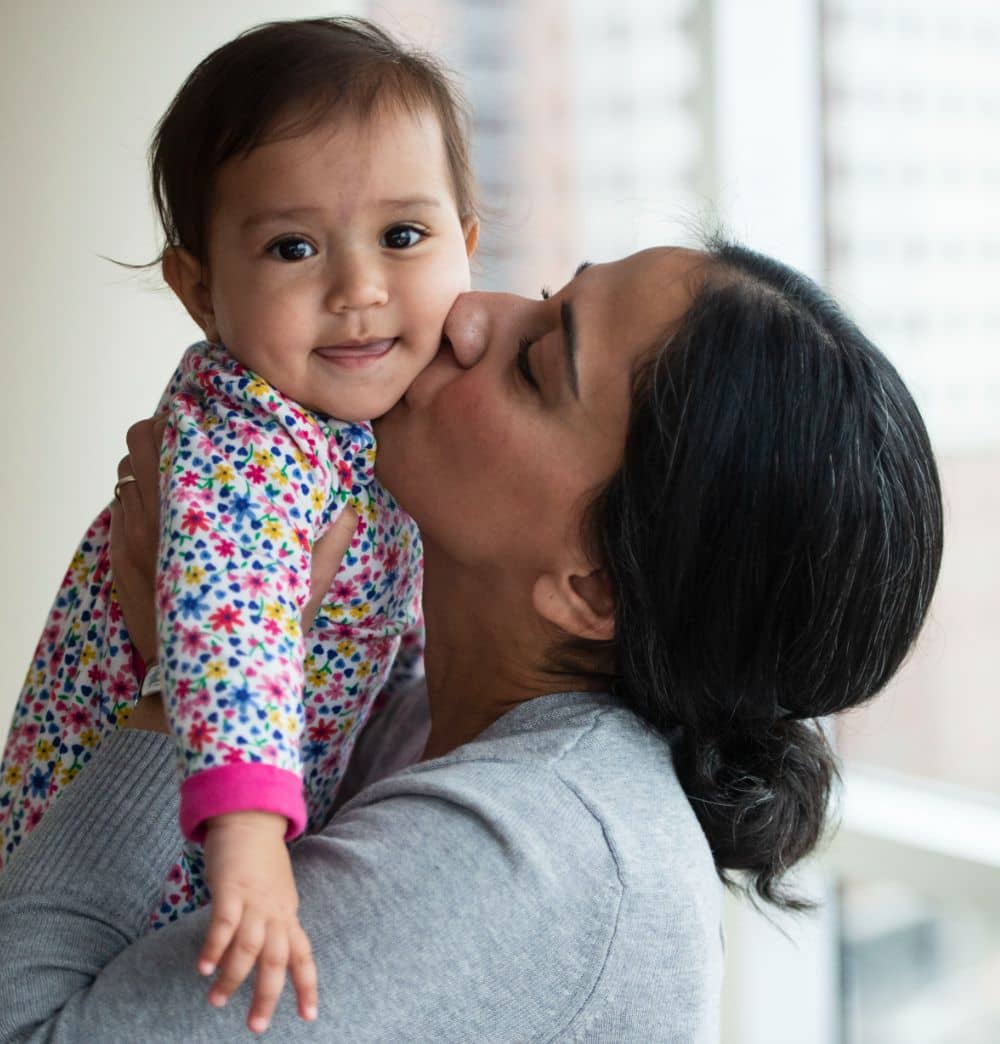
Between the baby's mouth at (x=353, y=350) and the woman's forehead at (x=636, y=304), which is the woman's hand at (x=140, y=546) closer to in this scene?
the baby's mouth at (x=353, y=350)

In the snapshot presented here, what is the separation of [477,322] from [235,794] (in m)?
0.53

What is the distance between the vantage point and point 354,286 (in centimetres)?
109

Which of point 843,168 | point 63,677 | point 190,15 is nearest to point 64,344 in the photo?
point 190,15

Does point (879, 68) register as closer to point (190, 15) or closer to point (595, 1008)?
point (190, 15)

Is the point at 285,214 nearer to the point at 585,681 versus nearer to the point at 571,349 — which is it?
the point at 571,349

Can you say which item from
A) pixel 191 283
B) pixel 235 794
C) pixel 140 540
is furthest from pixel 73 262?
pixel 235 794

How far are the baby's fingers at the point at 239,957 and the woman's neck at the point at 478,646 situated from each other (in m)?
0.44

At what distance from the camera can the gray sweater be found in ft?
2.96

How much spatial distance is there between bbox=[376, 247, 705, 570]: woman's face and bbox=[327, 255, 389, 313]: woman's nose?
0.10m

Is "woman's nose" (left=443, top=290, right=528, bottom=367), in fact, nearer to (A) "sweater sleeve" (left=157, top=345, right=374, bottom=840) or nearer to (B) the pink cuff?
(A) "sweater sleeve" (left=157, top=345, right=374, bottom=840)

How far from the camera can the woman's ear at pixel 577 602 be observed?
118 cm

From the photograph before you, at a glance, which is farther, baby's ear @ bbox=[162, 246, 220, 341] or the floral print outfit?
baby's ear @ bbox=[162, 246, 220, 341]

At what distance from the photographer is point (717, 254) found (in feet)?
3.89

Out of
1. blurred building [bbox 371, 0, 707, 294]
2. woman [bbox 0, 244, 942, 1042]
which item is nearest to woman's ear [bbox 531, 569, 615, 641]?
woman [bbox 0, 244, 942, 1042]
